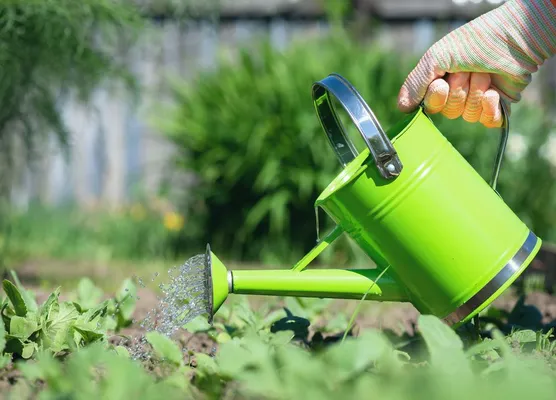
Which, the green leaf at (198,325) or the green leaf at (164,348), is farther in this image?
the green leaf at (198,325)

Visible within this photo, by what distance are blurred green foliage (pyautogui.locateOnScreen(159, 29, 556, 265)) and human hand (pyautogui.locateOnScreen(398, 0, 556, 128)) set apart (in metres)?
2.28

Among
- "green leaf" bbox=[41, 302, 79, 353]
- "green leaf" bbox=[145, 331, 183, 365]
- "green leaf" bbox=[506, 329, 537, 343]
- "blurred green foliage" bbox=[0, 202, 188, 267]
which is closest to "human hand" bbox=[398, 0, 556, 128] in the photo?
"green leaf" bbox=[506, 329, 537, 343]

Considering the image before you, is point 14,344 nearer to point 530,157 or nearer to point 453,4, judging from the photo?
point 530,157

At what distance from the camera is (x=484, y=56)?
5.01ft

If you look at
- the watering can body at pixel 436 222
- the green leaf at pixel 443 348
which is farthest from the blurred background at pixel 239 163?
the green leaf at pixel 443 348

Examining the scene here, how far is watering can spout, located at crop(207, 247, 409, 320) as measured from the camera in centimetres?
148

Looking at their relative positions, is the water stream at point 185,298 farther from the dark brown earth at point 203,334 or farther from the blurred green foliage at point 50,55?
the blurred green foliage at point 50,55

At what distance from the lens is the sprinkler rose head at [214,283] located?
1.47m

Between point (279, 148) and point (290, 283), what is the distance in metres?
2.53

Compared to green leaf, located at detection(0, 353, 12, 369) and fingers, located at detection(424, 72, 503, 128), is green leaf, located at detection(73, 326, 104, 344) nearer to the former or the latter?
green leaf, located at detection(0, 353, 12, 369)

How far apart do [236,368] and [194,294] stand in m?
0.47

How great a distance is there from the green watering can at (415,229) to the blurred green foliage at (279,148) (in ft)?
7.60

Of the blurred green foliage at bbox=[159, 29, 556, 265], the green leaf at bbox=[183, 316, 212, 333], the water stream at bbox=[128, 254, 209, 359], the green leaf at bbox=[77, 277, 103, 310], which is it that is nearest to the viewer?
the water stream at bbox=[128, 254, 209, 359]

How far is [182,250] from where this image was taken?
4352 millimetres
